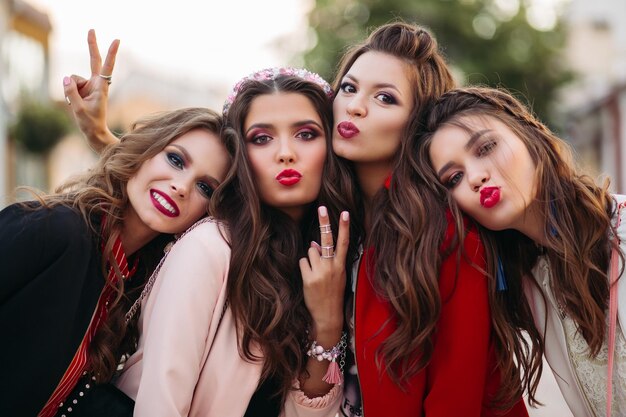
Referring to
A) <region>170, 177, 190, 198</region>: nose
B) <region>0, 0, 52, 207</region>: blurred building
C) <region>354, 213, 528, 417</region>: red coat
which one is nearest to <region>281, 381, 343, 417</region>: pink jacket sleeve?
<region>354, 213, 528, 417</region>: red coat

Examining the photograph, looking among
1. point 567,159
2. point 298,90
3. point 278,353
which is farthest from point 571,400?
point 298,90

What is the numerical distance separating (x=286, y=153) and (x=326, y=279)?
0.68 meters

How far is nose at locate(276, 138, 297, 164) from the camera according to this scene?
3.27m

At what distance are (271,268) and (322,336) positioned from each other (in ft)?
1.41

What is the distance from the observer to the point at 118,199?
3291mm

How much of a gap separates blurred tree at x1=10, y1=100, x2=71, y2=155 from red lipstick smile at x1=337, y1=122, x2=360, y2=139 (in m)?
21.7

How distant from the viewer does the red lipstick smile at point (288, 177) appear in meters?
3.29

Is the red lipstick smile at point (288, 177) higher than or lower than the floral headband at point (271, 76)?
lower

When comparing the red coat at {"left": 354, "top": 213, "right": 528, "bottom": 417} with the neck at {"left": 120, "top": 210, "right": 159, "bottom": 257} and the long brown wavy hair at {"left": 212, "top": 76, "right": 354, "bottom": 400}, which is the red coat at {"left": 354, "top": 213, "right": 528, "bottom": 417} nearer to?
the long brown wavy hair at {"left": 212, "top": 76, "right": 354, "bottom": 400}

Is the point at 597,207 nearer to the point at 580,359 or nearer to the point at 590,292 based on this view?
the point at 590,292

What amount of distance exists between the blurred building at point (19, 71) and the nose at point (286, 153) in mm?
19766

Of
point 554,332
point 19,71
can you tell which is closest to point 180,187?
point 554,332

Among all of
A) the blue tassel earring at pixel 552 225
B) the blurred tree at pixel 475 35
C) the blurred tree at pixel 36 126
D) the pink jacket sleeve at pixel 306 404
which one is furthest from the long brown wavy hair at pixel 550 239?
the blurred tree at pixel 36 126

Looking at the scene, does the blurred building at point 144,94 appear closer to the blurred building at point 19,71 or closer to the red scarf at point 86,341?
the blurred building at point 19,71
